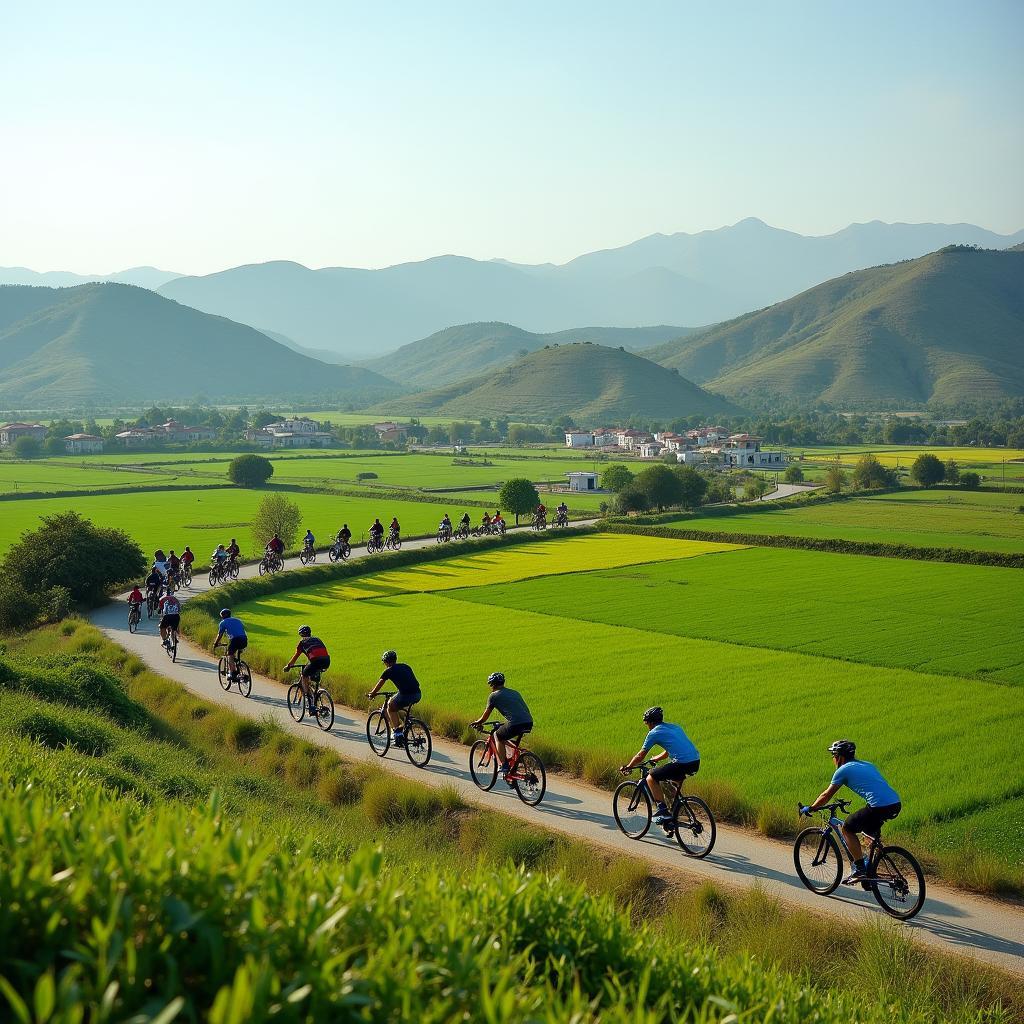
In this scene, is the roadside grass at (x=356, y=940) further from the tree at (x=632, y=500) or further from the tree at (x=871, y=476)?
the tree at (x=871, y=476)

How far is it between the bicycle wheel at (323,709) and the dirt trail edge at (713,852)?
20 cm

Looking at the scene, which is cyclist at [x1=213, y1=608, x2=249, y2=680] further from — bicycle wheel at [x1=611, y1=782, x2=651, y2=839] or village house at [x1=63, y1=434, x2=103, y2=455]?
village house at [x1=63, y1=434, x2=103, y2=455]

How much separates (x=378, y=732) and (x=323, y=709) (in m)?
2.18

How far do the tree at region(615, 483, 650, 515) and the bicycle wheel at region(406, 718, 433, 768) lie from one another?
5696cm

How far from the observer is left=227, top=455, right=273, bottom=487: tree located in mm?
92438

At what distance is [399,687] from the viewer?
1728cm

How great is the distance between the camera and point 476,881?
23.5ft

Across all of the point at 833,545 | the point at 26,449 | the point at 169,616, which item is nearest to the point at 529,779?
the point at 169,616

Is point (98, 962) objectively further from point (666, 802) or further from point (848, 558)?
point (848, 558)

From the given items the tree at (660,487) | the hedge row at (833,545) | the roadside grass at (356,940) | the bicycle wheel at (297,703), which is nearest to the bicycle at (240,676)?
the bicycle wheel at (297,703)

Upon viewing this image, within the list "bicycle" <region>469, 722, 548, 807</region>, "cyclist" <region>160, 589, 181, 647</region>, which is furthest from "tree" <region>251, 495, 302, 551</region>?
"bicycle" <region>469, 722, 548, 807</region>

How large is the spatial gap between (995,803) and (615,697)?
9.15m

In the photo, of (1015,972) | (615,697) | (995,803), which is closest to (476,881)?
(1015,972)

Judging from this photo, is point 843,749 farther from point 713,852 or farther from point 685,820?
point 713,852
